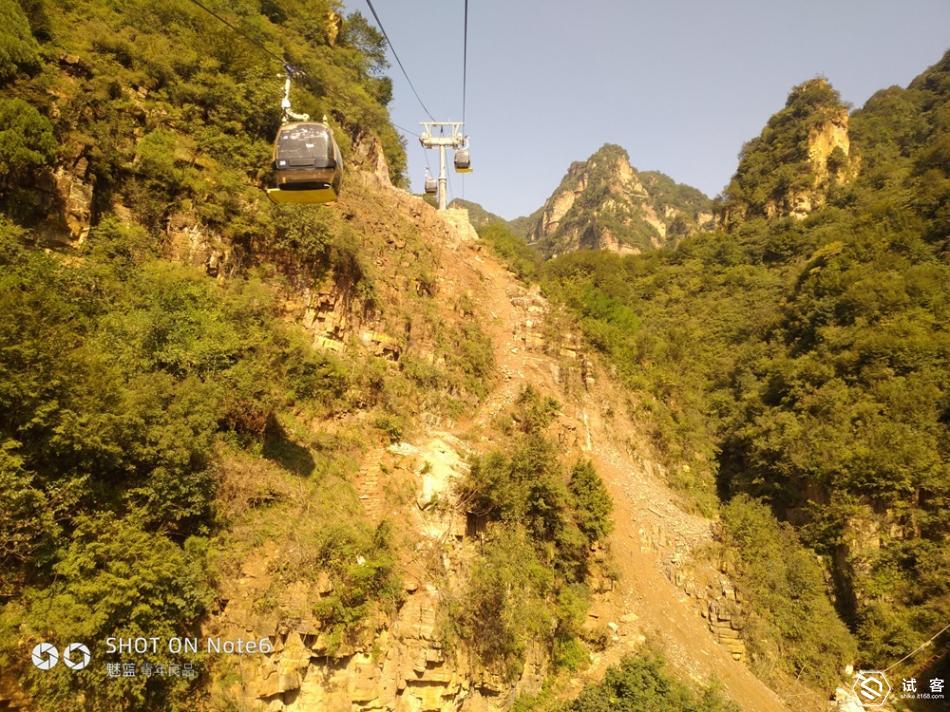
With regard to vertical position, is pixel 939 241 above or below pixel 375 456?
above

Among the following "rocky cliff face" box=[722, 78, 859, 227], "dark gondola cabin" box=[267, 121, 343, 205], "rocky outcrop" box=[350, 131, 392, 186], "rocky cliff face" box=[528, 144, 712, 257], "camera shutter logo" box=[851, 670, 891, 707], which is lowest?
"camera shutter logo" box=[851, 670, 891, 707]

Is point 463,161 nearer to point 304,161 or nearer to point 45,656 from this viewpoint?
point 304,161

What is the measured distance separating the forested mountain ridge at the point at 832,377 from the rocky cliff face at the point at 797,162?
3974 mm

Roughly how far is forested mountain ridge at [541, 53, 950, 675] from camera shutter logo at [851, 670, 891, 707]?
0.36 m

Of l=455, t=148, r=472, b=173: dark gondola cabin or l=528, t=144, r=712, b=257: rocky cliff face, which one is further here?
l=528, t=144, r=712, b=257: rocky cliff face

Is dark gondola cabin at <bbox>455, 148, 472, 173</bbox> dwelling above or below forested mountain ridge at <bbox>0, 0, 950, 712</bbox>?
above

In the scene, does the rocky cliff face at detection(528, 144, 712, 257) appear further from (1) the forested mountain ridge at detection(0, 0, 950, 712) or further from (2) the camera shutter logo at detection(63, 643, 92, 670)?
(2) the camera shutter logo at detection(63, 643, 92, 670)

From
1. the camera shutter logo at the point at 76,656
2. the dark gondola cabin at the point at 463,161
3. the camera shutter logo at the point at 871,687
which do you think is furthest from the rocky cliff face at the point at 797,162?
the camera shutter logo at the point at 76,656

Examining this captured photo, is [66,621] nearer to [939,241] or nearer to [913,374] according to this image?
[913,374]

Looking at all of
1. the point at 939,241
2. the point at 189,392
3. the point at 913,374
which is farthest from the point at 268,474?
the point at 939,241

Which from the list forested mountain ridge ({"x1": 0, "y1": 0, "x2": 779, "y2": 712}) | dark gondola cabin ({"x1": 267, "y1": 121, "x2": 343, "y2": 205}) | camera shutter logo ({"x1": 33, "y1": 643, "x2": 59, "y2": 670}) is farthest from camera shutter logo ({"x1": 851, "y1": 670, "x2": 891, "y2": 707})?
dark gondola cabin ({"x1": 267, "y1": 121, "x2": 343, "y2": 205})

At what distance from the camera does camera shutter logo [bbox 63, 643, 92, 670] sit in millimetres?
5421

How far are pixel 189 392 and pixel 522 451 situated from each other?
25.3ft

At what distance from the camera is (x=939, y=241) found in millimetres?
21516
